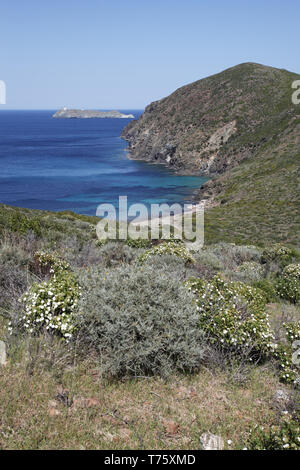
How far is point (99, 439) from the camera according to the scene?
3406mm

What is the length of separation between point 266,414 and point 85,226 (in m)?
16.6

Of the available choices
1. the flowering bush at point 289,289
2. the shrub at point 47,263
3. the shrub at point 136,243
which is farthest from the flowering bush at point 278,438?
the shrub at point 136,243

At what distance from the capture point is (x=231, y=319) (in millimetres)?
5027

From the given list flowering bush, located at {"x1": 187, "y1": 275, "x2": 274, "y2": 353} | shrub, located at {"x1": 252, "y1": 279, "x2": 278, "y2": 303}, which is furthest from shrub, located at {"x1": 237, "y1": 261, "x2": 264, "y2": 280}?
flowering bush, located at {"x1": 187, "y1": 275, "x2": 274, "y2": 353}

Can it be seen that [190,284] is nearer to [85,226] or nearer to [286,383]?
[286,383]

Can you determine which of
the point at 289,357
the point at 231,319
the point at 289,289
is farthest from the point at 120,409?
the point at 289,289

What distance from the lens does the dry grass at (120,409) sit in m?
3.40

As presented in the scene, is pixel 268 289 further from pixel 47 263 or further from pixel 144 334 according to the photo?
pixel 47 263

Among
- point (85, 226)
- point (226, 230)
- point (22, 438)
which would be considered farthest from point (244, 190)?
point (22, 438)

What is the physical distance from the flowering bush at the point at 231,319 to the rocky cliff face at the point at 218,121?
6725cm

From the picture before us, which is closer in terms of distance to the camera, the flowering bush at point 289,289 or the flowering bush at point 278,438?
the flowering bush at point 278,438

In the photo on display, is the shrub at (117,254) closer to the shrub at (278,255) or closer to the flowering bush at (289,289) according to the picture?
the flowering bush at (289,289)

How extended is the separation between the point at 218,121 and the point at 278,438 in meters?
85.8

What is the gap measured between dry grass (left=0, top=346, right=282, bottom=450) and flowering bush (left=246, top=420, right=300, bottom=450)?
0.18m
